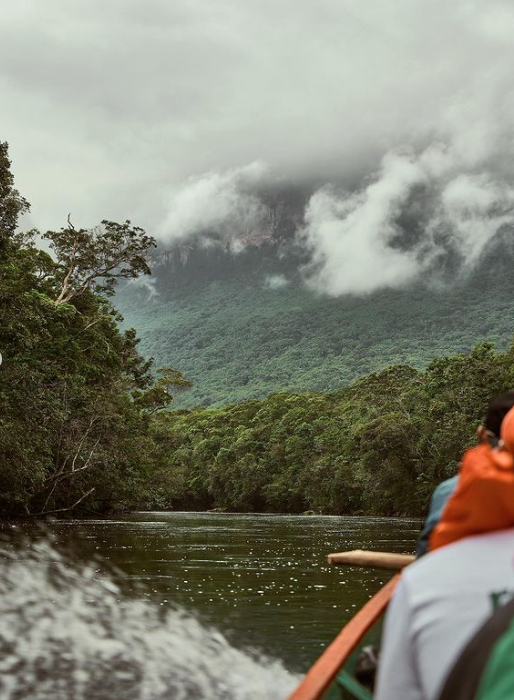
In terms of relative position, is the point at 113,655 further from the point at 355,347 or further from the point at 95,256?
the point at 355,347

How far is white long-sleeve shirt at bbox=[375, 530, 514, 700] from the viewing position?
1.92 meters

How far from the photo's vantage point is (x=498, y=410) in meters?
4.56

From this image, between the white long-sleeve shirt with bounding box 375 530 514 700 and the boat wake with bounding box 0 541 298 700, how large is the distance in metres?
6.25

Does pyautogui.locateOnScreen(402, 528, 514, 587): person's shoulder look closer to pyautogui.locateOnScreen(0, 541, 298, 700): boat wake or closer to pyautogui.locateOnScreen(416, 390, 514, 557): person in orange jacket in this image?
pyautogui.locateOnScreen(416, 390, 514, 557): person in orange jacket

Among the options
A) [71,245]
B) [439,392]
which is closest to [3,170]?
[71,245]

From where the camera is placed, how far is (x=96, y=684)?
816cm

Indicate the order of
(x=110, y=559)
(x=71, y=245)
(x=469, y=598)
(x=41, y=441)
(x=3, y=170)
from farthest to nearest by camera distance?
(x=71, y=245) → (x=41, y=441) → (x=3, y=170) → (x=110, y=559) → (x=469, y=598)

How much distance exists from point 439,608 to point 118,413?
43.4 meters

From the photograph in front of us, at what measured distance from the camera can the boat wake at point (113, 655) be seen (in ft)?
26.4

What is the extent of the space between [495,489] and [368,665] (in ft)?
8.35

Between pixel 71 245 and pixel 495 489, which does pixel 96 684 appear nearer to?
pixel 495 489

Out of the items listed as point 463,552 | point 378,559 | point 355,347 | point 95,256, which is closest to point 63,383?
point 95,256

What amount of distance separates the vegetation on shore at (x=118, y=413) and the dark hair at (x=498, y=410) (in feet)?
82.3

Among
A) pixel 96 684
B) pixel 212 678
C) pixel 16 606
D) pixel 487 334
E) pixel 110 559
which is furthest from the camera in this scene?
pixel 487 334
